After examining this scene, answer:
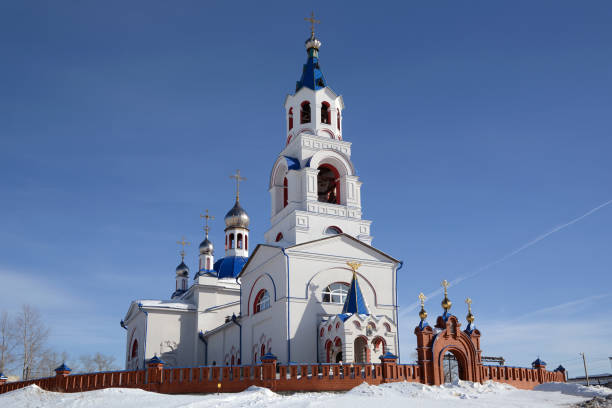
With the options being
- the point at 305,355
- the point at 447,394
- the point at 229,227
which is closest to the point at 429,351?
the point at 447,394

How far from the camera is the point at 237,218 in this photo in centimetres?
3819

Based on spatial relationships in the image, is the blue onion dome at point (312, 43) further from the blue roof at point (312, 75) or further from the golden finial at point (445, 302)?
the golden finial at point (445, 302)

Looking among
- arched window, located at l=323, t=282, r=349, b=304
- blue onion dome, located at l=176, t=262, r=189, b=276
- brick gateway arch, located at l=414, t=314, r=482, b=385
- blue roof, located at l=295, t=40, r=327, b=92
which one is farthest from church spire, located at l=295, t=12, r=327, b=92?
blue onion dome, located at l=176, t=262, r=189, b=276

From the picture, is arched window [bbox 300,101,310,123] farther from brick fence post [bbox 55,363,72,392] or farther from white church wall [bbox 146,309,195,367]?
brick fence post [bbox 55,363,72,392]

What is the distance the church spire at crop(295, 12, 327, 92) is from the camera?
28478 millimetres

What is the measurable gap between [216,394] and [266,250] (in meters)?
8.64

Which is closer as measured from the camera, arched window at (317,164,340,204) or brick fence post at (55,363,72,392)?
brick fence post at (55,363,72,392)

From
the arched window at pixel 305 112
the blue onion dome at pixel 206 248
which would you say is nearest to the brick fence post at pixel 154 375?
the arched window at pixel 305 112

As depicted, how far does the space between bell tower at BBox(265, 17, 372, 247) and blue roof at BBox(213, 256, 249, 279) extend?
919 centimetres

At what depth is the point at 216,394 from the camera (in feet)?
56.8

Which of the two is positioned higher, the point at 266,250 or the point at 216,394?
the point at 266,250

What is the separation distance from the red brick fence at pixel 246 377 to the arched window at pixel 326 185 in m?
10.0

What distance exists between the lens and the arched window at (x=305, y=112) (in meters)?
28.1

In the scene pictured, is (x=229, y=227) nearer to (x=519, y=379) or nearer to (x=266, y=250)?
(x=266, y=250)
